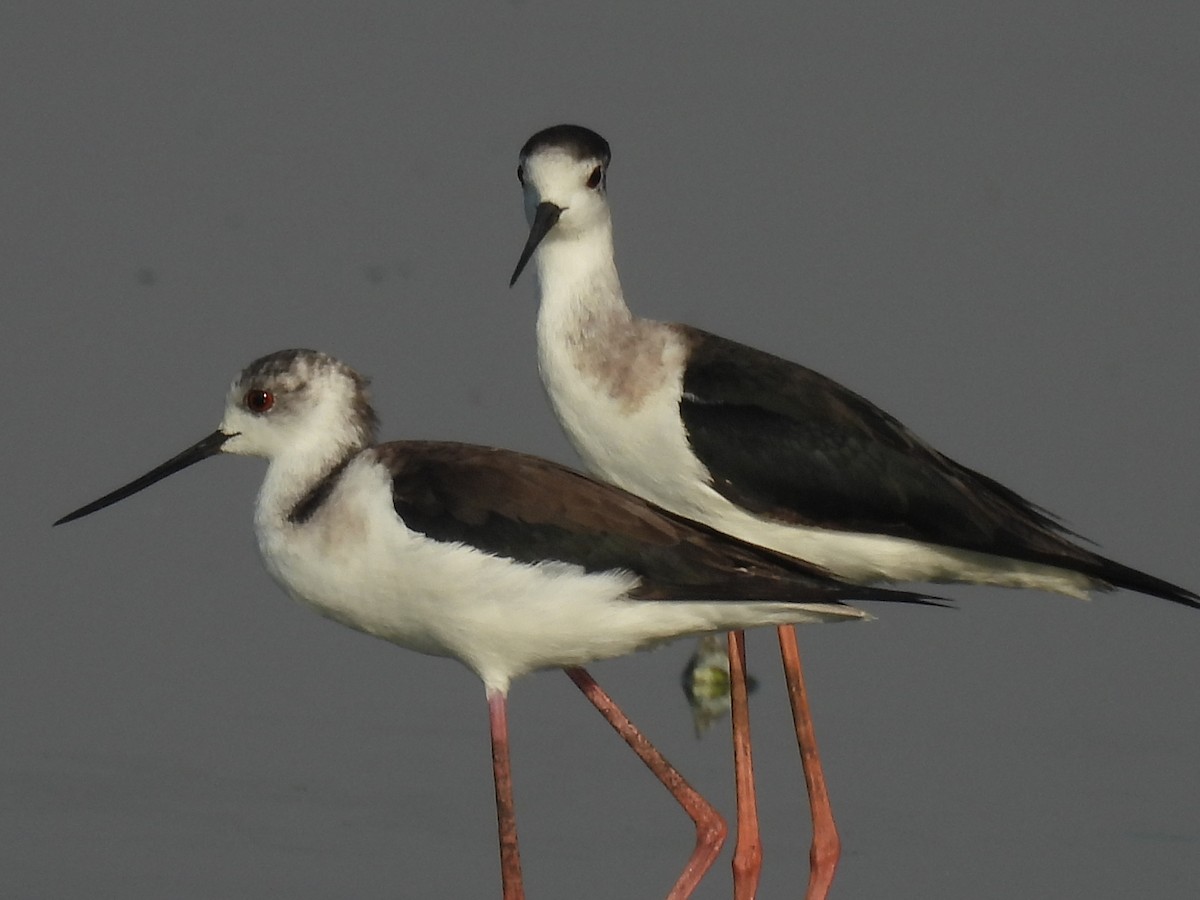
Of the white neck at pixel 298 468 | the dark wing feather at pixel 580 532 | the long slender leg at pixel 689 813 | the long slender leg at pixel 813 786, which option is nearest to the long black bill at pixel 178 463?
the white neck at pixel 298 468

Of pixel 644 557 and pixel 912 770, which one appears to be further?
pixel 912 770

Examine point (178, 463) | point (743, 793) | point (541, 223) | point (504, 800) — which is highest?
point (541, 223)

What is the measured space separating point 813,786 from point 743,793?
0.21m

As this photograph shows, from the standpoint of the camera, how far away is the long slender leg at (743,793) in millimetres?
8656

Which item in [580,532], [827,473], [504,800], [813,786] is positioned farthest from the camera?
[813,786]

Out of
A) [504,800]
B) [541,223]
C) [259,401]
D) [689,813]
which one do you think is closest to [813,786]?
[689,813]

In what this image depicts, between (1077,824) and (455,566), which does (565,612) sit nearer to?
(455,566)

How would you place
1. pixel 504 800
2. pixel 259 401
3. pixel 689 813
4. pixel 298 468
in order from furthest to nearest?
pixel 689 813, pixel 259 401, pixel 298 468, pixel 504 800

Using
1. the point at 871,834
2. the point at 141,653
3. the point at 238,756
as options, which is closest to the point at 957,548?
the point at 871,834

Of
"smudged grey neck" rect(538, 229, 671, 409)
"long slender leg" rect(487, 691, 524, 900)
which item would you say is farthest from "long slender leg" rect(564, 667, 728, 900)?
"smudged grey neck" rect(538, 229, 671, 409)

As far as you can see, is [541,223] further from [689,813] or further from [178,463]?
[689,813]

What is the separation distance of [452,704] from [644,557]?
7.93 feet

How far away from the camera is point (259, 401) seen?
807 centimetres

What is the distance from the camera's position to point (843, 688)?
9.95 meters
